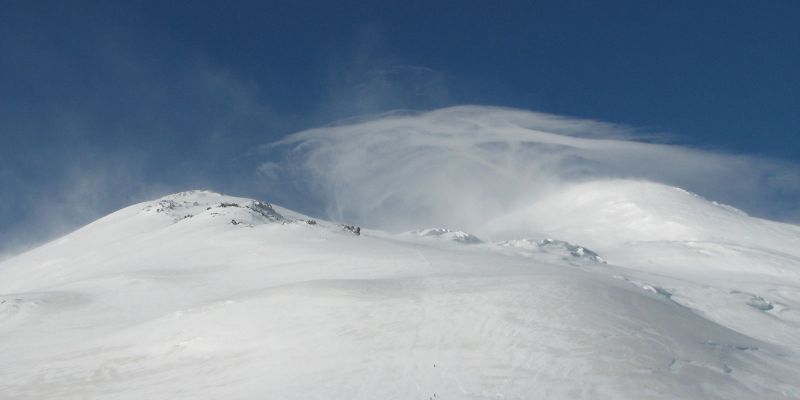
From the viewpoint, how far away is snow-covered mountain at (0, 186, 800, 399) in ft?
57.3

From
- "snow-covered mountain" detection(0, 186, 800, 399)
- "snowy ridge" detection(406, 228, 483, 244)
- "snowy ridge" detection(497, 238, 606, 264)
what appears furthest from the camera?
"snowy ridge" detection(406, 228, 483, 244)

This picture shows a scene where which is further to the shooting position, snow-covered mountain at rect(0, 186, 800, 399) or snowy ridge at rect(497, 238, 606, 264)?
snowy ridge at rect(497, 238, 606, 264)

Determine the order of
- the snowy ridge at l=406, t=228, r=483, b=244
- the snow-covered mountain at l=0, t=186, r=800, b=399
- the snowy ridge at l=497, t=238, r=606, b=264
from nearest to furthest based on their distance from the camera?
the snow-covered mountain at l=0, t=186, r=800, b=399
the snowy ridge at l=497, t=238, r=606, b=264
the snowy ridge at l=406, t=228, r=483, b=244

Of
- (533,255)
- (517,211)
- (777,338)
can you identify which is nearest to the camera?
(777,338)

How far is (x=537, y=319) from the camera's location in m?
21.5

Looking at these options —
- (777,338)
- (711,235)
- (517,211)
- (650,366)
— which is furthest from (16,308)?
(517,211)

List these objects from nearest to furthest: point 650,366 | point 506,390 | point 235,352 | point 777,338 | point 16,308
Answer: point 506,390 < point 650,366 < point 235,352 < point 777,338 < point 16,308

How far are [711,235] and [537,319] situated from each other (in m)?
67.4

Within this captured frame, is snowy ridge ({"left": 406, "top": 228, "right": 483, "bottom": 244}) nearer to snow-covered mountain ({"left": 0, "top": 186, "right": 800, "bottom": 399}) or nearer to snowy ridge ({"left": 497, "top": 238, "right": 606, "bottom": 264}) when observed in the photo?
snowy ridge ({"left": 497, "top": 238, "right": 606, "bottom": 264})

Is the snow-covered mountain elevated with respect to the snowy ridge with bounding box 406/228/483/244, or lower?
lower

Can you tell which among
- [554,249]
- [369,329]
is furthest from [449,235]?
[369,329]

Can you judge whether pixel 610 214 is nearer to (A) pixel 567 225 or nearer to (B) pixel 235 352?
(A) pixel 567 225

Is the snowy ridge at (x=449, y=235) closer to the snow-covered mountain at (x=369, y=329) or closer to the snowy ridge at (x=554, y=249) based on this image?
the snowy ridge at (x=554, y=249)

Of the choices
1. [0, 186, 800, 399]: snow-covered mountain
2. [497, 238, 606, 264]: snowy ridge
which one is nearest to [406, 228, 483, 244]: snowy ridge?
[497, 238, 606, 264]: snowy ridge
